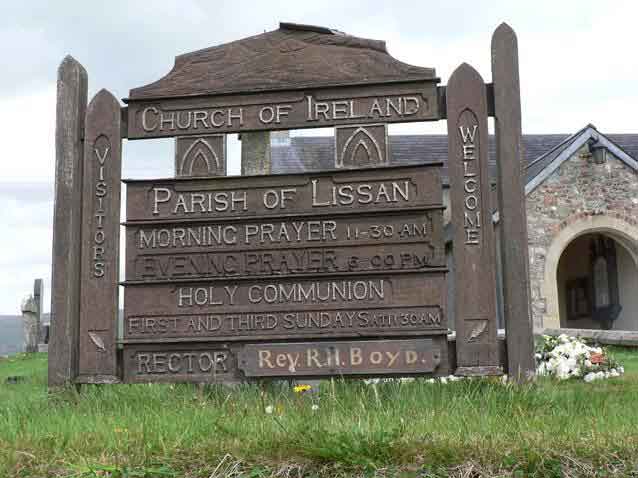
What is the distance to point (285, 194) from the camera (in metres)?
5.23

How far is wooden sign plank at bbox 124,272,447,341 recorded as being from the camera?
498 cm

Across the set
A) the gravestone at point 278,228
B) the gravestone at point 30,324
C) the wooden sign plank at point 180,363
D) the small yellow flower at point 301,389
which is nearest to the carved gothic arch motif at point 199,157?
the gravestone at point 278,228

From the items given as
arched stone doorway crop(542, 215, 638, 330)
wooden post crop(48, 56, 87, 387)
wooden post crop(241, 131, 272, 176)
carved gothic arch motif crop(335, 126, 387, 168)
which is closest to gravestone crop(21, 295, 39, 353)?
arched stone doorway crop(542, 215, 638, 330)

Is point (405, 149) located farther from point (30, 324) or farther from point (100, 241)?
point (100, 241)

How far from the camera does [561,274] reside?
79.1 ft

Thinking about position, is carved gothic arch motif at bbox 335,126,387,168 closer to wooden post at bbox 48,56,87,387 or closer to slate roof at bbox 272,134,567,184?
wooden post at bbox 48,56,87,387

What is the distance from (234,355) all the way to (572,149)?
13918 mm

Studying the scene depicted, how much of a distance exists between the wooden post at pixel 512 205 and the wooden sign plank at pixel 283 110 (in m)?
0.50

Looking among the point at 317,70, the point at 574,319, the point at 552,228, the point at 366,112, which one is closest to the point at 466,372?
the point at 366,112

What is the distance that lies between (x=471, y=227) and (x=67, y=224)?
3.08m

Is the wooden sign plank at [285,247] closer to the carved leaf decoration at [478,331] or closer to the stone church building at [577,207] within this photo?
the carved leaf decoration at [478,331]

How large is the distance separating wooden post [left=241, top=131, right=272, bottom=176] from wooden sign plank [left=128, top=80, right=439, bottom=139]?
0.13 meters

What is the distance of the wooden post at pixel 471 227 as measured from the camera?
4867 mm

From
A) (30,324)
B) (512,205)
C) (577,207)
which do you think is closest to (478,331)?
(512,205)
